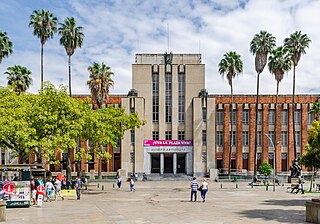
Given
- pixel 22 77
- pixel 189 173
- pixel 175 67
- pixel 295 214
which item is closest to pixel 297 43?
pixel 175 67

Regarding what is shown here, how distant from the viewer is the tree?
176 feet

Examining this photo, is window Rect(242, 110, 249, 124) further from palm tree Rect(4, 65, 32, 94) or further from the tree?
palm tree Rect(4, 65, 32, 94)

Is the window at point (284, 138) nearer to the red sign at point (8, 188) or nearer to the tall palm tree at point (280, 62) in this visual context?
the tall palm tree at point (280, 62)

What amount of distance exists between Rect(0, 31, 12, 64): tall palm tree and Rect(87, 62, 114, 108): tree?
10.6 metres

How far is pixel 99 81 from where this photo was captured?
53.8m

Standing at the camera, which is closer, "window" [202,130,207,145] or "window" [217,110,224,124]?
"window" [202,130,207,145]

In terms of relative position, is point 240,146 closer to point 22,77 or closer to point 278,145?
point 278,145

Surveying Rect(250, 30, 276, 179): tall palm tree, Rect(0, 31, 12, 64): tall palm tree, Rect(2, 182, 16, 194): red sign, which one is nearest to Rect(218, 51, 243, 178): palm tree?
Rect(250, 30, 276, 179): tall palm tree

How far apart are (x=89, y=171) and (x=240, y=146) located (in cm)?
2418

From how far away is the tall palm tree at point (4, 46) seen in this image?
47016 mm

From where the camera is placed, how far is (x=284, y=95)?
6950 centimetres

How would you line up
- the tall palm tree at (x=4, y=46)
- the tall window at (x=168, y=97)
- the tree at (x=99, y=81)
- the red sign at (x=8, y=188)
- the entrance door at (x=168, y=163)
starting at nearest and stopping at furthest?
the red sign at (x=8, y=188)
the tall palm tree at (x=4, y=46)
the tree at (x=99, y=81)
the tall window at (x=168, y=97)
the entrance door at (x=168, y=163)

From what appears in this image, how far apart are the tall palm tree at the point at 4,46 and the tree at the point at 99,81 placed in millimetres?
10633

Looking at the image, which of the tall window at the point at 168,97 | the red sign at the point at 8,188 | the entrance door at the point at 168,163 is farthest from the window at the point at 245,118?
the red sign at the point at 8,188
